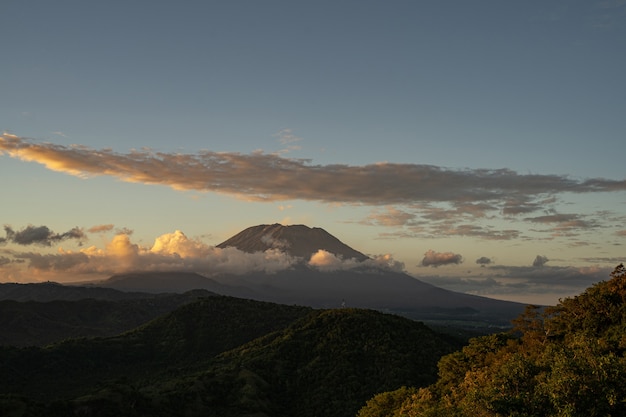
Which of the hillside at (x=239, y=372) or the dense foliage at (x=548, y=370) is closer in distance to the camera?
the dense foliage at (x=548, y=370)

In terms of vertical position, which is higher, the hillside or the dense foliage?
the dense foliage

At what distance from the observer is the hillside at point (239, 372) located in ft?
403

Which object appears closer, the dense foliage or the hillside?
the dense foliage

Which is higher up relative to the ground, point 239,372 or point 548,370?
point 548,370

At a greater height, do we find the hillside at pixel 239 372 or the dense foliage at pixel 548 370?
the dense foliage at pixel 548 370

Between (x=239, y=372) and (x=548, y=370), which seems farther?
(x=239, y=372)

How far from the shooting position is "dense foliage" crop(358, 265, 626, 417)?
154 feet

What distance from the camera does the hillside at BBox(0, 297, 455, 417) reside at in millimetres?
122938

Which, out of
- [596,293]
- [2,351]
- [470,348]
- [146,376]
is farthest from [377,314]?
[2,351]

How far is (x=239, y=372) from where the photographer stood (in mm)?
145000

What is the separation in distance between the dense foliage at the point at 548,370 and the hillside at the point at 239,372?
153 ft

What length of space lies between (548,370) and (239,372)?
10319 centimetres

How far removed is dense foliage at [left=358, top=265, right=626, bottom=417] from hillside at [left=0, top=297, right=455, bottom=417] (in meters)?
46.7

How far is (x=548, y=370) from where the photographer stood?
5738 cm
